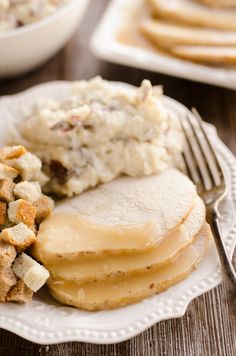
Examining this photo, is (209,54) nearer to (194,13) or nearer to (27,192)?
(194,13)

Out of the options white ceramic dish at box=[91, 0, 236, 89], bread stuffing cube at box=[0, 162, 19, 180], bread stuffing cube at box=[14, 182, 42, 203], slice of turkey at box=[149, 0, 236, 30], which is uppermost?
slice of turkey at box=[149, 0, 236, 30]

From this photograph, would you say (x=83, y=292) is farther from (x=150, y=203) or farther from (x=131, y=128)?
(x=131, y=128)

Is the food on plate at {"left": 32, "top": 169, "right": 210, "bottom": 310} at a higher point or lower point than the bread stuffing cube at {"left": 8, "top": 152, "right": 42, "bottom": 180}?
lower

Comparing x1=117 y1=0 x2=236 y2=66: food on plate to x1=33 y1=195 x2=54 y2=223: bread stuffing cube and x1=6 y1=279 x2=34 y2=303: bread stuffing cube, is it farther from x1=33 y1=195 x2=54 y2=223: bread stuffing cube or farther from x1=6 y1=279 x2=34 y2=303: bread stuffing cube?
x1=6 y1=279 x2=34 y2=303: bread stuffing cube

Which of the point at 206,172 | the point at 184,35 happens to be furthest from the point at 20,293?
the point at 184,35

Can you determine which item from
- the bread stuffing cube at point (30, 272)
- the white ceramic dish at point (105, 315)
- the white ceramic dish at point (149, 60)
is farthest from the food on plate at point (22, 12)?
the white ceramic dish at point (105, 315)

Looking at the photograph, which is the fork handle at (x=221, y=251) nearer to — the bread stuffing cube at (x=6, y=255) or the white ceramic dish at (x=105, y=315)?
the white ceramic dish at (x=105, y=315)

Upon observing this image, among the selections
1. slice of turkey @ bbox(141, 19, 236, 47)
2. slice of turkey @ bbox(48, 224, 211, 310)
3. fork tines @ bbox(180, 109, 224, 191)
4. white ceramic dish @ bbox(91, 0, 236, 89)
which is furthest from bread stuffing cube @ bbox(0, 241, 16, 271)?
slice of turkey @ bbox(141, 19, 236, 47)
